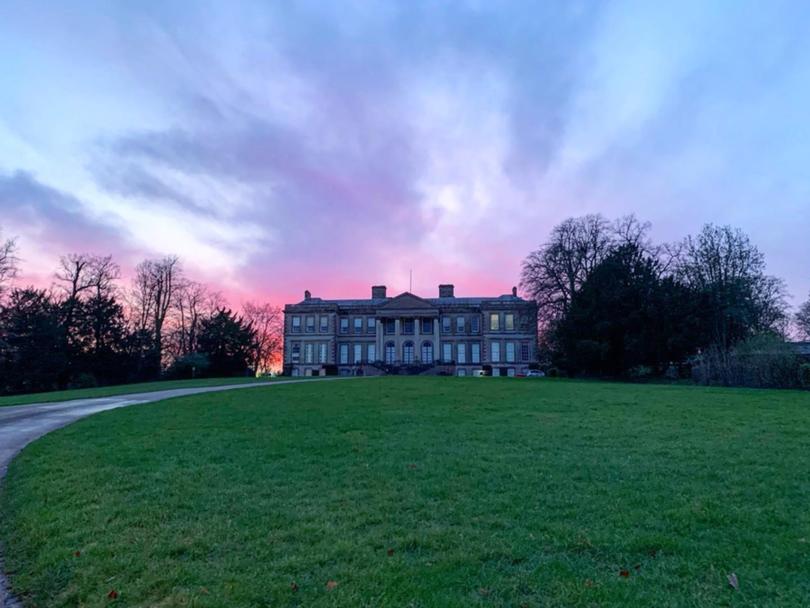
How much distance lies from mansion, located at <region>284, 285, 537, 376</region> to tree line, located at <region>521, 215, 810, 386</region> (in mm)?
22885

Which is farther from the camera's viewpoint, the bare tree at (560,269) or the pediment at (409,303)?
the pediment at (409,303)

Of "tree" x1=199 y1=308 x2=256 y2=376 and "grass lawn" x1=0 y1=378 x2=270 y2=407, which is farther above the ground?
"tree" x1=199 y1=308 x2=256 y2=376

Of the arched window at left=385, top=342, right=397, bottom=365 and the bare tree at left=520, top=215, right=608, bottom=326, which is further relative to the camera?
the arched window at left=385, top=342, right=397, bottom=365

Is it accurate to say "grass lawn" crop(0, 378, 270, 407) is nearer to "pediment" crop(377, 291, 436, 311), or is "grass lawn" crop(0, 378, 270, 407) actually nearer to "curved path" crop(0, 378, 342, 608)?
"curved path" crop(0, 378, 342, 608)

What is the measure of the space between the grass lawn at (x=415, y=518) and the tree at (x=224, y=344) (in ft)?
157

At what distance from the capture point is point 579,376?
140 feet

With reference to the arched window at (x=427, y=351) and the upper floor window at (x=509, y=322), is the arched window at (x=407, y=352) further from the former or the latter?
the upper floor window at (x=509, y=322)

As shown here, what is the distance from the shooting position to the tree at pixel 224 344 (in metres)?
56.8

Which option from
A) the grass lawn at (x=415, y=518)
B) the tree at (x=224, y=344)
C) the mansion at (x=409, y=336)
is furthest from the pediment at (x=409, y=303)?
the grass lawn at (x=415, y=518)

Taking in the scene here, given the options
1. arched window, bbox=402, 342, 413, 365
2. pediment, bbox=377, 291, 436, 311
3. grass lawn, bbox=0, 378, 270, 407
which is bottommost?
grass lawn, bbox=0, 378, 270, 407

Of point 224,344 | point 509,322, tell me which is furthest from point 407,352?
point 224,344

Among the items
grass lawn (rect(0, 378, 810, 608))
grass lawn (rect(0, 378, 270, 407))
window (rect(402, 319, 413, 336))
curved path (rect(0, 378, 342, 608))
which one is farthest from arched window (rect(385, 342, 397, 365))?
grass lawn (rect(0, 378, 810, 608))

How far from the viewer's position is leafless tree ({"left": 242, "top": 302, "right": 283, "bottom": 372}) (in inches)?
Answer: 3087

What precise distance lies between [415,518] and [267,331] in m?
77.3
